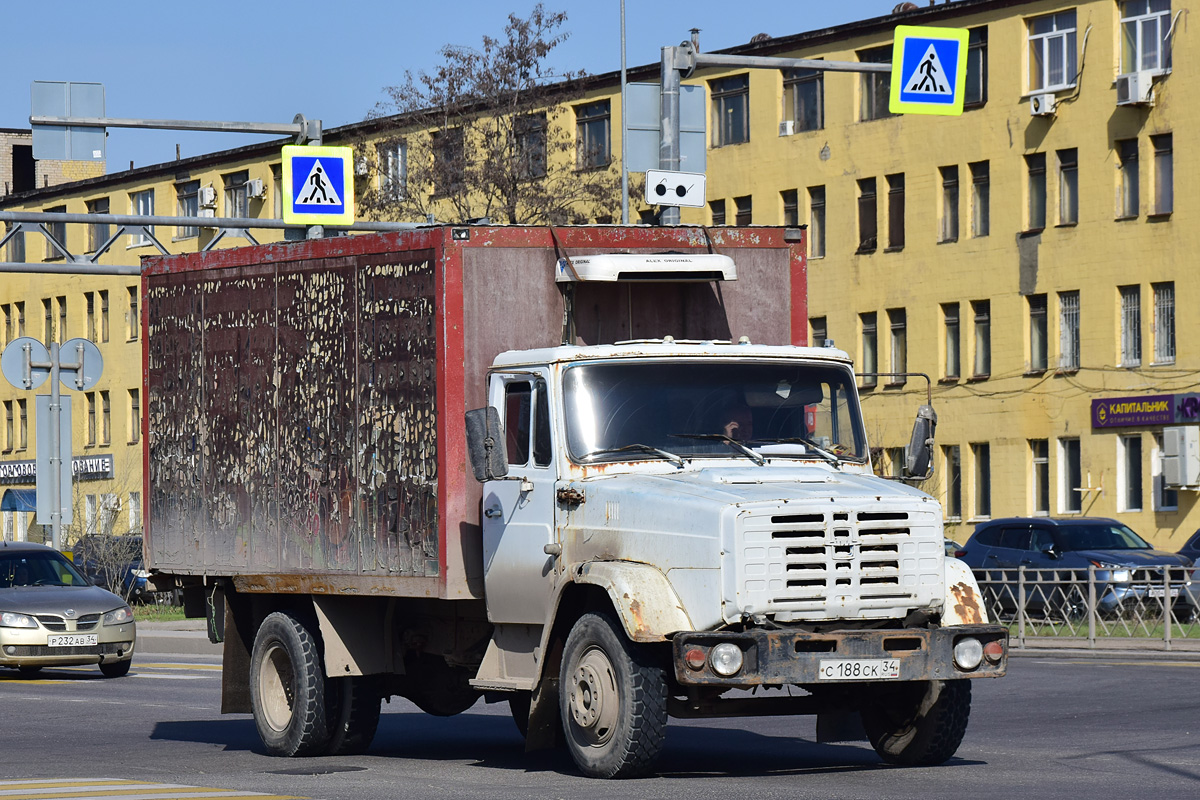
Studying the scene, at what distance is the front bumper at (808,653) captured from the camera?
37.5 ft

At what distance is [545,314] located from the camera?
13.4 m

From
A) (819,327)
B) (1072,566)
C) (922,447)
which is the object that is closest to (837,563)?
(922,447)

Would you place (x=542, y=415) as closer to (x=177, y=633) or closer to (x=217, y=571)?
(x=217, y=571)

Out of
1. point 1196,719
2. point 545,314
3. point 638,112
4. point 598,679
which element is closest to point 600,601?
point 598,679

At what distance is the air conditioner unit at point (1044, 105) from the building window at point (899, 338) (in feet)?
22.6

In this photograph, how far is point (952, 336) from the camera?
2112 inches

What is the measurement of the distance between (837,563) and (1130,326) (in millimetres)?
38768

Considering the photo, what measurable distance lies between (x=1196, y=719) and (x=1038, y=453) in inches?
1407

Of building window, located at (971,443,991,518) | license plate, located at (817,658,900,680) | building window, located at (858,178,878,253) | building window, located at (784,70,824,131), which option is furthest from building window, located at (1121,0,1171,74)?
license plate, located at (817,658,900,680)

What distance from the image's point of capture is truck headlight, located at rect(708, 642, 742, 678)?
37.4ft

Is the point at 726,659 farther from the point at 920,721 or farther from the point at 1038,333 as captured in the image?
the point at 1038,333

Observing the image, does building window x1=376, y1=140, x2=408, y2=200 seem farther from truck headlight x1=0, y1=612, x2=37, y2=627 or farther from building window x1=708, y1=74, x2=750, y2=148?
truck headlight x1=0, y1=612, x2=37, y2=627

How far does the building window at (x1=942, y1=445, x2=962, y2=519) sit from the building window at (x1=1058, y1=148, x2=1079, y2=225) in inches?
256

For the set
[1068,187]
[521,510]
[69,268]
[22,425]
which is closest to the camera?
[521,510]
